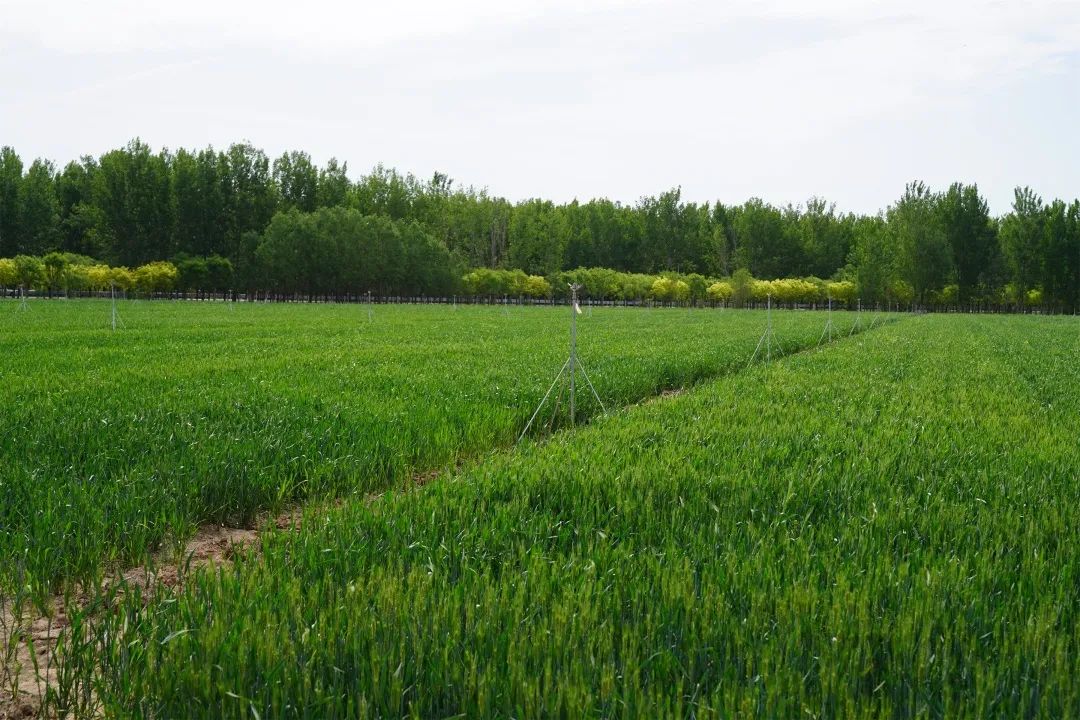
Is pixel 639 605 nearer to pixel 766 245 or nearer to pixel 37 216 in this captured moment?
pixel 37 216

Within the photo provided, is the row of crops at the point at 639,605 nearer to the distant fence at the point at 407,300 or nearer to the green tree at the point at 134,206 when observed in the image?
the distant fence at the point at 407,300

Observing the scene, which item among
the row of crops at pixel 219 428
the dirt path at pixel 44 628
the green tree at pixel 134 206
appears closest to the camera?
the dirt path at pixel 44 628

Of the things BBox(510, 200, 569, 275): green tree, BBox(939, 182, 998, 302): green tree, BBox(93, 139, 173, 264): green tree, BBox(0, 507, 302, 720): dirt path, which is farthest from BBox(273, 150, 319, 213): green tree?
BBox(0, 507, 302, 720): dirt path

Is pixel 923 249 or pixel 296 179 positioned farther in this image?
pixel 296 179

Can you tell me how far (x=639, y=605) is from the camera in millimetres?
4219

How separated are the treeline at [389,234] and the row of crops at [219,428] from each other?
279ft

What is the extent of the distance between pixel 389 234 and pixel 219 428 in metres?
99.5

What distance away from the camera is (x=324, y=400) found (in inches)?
473

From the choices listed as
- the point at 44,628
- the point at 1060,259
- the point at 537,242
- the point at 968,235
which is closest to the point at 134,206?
the point at 537,242

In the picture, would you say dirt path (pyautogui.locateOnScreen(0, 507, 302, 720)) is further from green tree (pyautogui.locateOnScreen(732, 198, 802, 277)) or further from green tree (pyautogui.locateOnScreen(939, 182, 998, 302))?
green tree (pyautogui.locateOnScreen(732, 198, 802, 277))

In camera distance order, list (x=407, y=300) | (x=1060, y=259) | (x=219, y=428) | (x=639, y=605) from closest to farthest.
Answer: (x=639, y=605), (x=219, y=428), (x=1060, y=259), (x=407, y=300)

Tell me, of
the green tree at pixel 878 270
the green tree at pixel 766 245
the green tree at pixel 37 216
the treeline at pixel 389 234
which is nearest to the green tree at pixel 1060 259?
the treeline at pixel 389 234

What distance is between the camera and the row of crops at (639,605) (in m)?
3.47

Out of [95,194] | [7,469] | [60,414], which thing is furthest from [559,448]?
[95,194]
